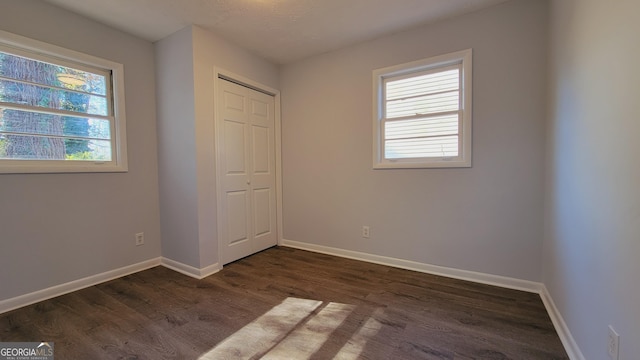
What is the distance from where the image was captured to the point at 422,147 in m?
2.71

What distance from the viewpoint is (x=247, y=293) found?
2.30 meters

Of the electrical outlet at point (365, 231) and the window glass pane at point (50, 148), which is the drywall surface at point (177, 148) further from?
the electrical outlet at point (365, 231)

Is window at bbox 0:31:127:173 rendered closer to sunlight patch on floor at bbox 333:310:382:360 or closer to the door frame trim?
the door frame trim

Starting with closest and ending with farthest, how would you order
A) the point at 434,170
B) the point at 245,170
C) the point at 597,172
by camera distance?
the point at 597,172 < the point at 434,170 < the point at 245,170

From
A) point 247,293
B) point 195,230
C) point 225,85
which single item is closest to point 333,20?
point 225,85

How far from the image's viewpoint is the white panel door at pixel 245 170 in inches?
115

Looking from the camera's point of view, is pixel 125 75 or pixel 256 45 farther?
Result: pixel 256 45

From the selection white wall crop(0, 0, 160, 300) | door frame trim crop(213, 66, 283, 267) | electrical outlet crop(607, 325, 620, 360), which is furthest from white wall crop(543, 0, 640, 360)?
white wall crop(0, 0, 160, 300)

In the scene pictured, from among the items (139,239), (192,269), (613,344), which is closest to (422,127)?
(613,344)

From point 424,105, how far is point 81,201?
139 inches

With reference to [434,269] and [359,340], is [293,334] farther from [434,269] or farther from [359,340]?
[434,269]

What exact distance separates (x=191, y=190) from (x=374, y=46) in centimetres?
255

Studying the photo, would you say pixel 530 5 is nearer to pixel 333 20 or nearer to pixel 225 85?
pixel 333 20

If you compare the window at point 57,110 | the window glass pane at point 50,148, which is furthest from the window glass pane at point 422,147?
the window glass pane at point 50,148
